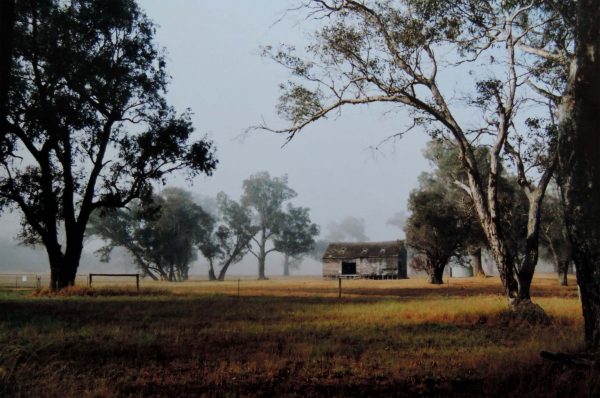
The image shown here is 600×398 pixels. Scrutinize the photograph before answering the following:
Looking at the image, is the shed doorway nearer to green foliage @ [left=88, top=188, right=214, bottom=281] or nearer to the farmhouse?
the farmhouse

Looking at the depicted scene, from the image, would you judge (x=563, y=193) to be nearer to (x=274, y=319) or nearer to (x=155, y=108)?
(x=274, y=319)

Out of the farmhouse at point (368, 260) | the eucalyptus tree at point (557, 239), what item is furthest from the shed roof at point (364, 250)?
the eucalyptus tree at point (557, 239)

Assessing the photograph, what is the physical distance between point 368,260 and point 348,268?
3.72 meters

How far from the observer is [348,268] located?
72062 mm

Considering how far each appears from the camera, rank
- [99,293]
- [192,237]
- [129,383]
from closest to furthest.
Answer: [129,383] < [99,293] < [192,237]

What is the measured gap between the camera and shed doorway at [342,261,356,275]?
2817 inches

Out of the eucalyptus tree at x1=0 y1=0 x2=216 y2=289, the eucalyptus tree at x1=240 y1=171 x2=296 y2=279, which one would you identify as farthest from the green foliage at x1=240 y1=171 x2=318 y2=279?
the eucalyptus tree at x1=0 y1=0 x2=216 y2=289

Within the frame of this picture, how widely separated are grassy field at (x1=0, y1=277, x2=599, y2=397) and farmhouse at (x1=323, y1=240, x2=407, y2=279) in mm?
51449

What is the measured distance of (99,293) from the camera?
26.5 m

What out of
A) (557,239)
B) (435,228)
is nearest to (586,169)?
(435,228)

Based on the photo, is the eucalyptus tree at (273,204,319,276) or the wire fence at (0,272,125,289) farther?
the eucalyptus tree at (273,204,319,276)

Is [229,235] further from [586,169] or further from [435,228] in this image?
[586,169]

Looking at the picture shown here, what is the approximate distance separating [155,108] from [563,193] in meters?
25.4

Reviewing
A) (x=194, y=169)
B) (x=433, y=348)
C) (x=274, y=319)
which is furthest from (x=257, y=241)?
(x=433, y=348)
